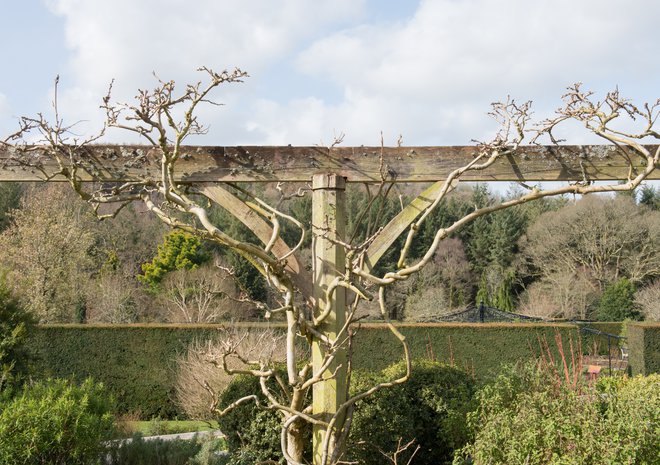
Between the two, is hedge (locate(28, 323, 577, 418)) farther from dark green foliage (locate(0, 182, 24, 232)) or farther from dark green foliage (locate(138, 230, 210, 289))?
dark green foliage (locate(0, 182, 24, 232))

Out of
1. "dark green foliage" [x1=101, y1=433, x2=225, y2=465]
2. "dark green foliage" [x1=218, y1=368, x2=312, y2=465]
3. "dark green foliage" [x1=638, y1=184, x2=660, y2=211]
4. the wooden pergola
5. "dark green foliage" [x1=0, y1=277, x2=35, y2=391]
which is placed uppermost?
"dark green foliage" [x1=638, y1=184, x2=660, y2=211]

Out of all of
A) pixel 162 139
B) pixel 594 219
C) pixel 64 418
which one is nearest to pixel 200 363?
pixel 64 418

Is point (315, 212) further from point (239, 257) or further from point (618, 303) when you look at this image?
point (618, 303)

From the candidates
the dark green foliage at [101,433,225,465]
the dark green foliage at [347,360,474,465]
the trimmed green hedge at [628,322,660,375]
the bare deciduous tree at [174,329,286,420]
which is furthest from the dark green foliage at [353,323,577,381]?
the dark green foliage at [101,433,225,465]

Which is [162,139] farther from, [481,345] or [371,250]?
[481,345]

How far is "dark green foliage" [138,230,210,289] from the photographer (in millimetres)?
20219

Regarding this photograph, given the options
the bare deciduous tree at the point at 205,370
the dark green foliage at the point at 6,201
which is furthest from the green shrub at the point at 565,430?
the dark green foliage at the point at 6,201

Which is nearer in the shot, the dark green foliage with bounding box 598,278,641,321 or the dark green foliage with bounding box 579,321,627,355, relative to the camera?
the dark green foliage with bounding box 579,321,627,355

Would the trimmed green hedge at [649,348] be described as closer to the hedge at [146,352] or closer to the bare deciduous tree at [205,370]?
the hedge at [146,352]

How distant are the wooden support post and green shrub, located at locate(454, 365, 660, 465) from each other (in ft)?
3.40

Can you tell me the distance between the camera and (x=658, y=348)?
1234 centimetres

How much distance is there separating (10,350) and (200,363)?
4.41 m

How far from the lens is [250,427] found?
5781mm

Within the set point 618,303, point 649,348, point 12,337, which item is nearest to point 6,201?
point 12,337
